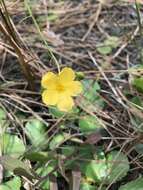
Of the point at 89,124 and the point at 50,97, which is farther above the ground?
the point at 50,97

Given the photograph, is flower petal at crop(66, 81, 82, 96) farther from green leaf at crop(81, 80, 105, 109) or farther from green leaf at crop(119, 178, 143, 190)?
green leaf at crop(119, 178, 143, 190)

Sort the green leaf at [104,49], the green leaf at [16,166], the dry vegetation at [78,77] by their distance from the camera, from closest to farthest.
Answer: the green leaf at [16,166], the dry vegetation at [78,77], the green leaf at [104,49]

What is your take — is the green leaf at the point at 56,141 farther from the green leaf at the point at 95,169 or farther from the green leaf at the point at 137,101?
the green leaf at the point at 137,101

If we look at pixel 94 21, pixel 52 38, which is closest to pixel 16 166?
pixel 52 38

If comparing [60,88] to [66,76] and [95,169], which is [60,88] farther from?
[95,169]

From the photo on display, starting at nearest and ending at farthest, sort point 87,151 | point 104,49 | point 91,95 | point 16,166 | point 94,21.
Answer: point 16,166, point 87,151, point 91,95, point 104,49, point 94,21

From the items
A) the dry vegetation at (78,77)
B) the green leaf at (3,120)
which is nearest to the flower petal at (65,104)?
the dry vegetation at (78,77)

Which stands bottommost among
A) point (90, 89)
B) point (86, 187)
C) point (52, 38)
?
point (86, 187)

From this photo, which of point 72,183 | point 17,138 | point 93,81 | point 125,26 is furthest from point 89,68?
point 72,183
